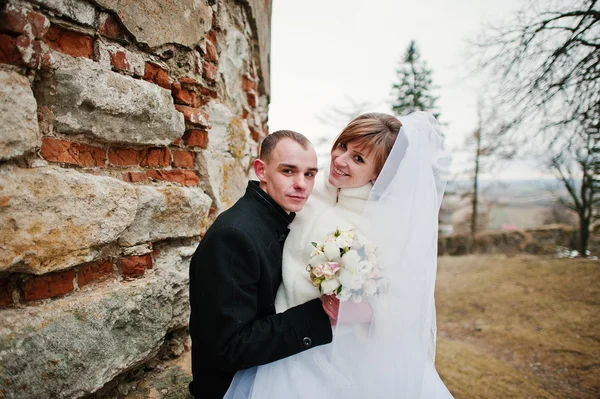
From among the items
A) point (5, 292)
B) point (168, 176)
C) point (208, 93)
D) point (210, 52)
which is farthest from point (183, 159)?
point (5, 292)

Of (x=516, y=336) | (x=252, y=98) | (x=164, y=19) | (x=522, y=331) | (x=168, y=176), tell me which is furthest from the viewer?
(x=522, y=331)

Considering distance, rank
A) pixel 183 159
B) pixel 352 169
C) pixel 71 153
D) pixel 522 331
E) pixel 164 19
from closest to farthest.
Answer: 1. pixel 71 153
2. pixel 164 19
3. pixel 183 159
4. pixel 352 169
5. pixel 522 331

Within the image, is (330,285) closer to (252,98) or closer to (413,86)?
(252,98)

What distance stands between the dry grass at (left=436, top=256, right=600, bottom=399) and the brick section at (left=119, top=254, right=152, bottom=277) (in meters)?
3.89

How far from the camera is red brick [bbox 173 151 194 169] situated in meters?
1.80

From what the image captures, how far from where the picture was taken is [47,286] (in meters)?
1.22

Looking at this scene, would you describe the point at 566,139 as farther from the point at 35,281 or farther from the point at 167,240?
the point at 35,281

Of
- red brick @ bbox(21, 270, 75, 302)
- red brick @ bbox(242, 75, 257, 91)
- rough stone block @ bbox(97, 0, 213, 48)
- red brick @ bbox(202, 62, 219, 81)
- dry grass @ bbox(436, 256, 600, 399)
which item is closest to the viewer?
red brick @ bbox(21, 270, 75, 302)

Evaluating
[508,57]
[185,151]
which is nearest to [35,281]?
[185,151]

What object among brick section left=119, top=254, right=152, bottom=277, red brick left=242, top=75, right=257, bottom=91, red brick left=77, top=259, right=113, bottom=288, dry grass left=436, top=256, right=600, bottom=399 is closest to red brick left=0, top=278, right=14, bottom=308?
red brick left=77, top=259, right=113, bottom=288

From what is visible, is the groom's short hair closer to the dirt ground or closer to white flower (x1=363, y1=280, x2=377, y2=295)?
white flower (x1=363, y1=280, x2=377, y2=295)

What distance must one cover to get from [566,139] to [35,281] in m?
8.74

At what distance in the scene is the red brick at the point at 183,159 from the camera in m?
1.80

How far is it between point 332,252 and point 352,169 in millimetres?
753
